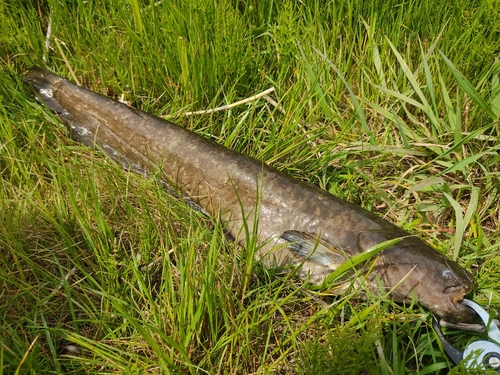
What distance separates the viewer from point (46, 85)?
3.26 metres

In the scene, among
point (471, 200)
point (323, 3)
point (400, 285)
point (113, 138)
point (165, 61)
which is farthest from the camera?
point (323, 3)

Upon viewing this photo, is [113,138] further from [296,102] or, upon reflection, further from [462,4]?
[462,4]

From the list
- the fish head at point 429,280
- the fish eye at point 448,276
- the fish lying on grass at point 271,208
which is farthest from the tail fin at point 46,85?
the fish eye at point 448,276

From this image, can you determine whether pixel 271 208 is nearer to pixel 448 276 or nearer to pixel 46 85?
pixel 448 276

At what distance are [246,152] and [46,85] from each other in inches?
53.2

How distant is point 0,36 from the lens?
3.38 meters

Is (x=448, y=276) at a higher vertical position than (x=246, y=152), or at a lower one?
higher

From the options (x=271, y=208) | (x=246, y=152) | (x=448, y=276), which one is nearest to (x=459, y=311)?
(x=448, y=276)

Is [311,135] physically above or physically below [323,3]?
below

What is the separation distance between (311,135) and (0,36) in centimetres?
215

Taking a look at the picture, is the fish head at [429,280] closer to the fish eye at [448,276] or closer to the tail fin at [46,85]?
the fish eye at [448,276]

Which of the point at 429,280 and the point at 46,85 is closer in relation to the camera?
the point at 429,280

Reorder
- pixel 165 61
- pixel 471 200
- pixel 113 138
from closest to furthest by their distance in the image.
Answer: pixel 471 200
pixel 113 138
pixel 165 61

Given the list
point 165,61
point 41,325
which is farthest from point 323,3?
point 41,325
